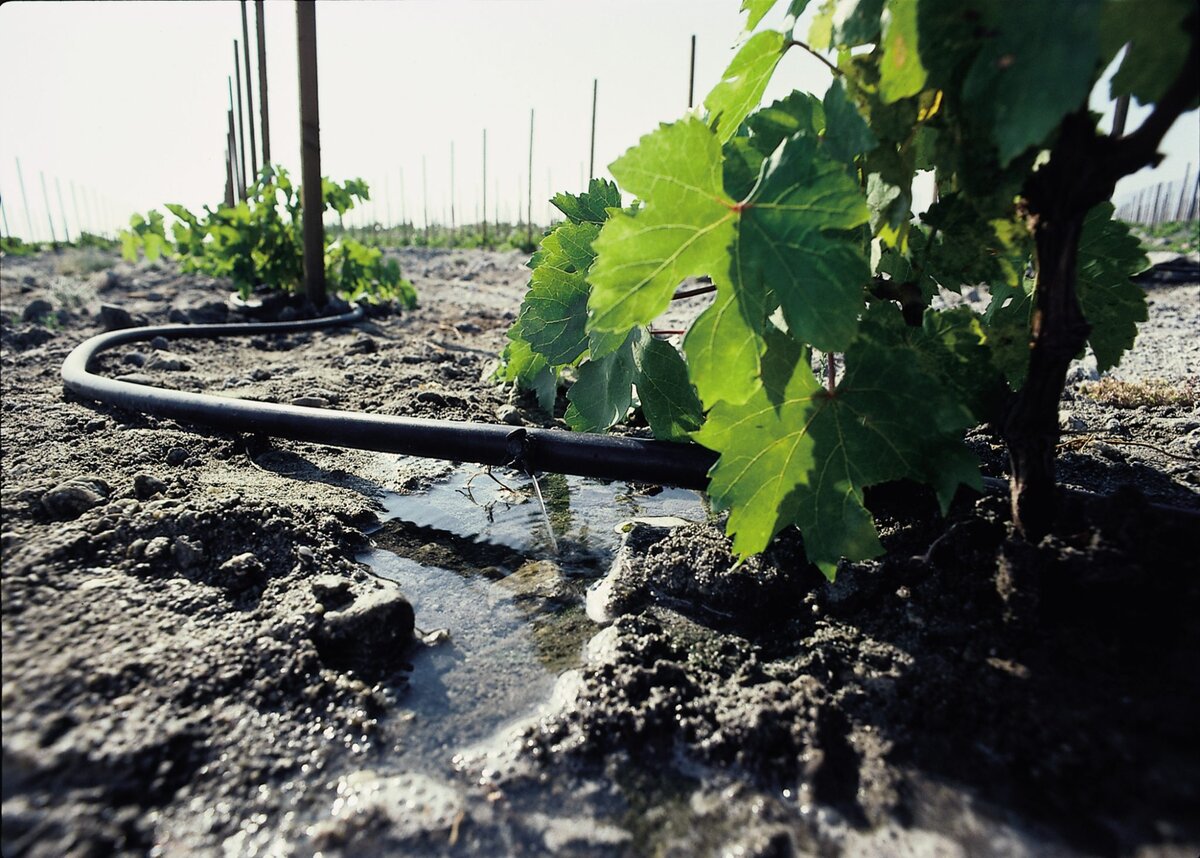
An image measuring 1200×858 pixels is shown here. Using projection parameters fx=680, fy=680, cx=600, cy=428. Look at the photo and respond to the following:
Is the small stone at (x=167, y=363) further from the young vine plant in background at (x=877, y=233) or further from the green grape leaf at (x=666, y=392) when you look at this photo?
the young vine plant in background at (x=877, y=233)

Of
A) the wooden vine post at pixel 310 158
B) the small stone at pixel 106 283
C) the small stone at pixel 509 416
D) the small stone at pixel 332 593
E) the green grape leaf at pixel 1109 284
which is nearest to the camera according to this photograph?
the small stone at pixel 332 593

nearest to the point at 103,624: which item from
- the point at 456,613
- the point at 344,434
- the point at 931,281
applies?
the point at 456,613

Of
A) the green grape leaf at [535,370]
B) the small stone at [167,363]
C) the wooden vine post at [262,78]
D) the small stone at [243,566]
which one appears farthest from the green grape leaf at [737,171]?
the wooden vine post at [262,78]

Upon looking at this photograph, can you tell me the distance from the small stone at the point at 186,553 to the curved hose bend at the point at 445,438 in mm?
Answer: 734

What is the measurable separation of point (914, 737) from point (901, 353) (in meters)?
0.68

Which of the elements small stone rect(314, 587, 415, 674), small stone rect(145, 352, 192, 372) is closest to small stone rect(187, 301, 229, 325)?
small stone rect(145, 352, 192, 372)

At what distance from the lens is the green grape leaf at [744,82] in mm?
1483

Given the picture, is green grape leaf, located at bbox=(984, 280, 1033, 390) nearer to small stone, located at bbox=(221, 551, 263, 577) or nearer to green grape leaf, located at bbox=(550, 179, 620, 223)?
green grape leaf, located at bbox=(550, 179, 620, 223)

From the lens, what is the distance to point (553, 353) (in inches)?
82.4

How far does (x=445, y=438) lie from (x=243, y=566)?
→ 0.76 meters

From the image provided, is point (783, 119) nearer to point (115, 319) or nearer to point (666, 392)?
point (666, 392)

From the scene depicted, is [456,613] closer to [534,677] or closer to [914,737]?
[534,677]

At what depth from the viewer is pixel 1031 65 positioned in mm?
977

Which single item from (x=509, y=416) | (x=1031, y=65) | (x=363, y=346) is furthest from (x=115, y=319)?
(x=1031, y=65)
